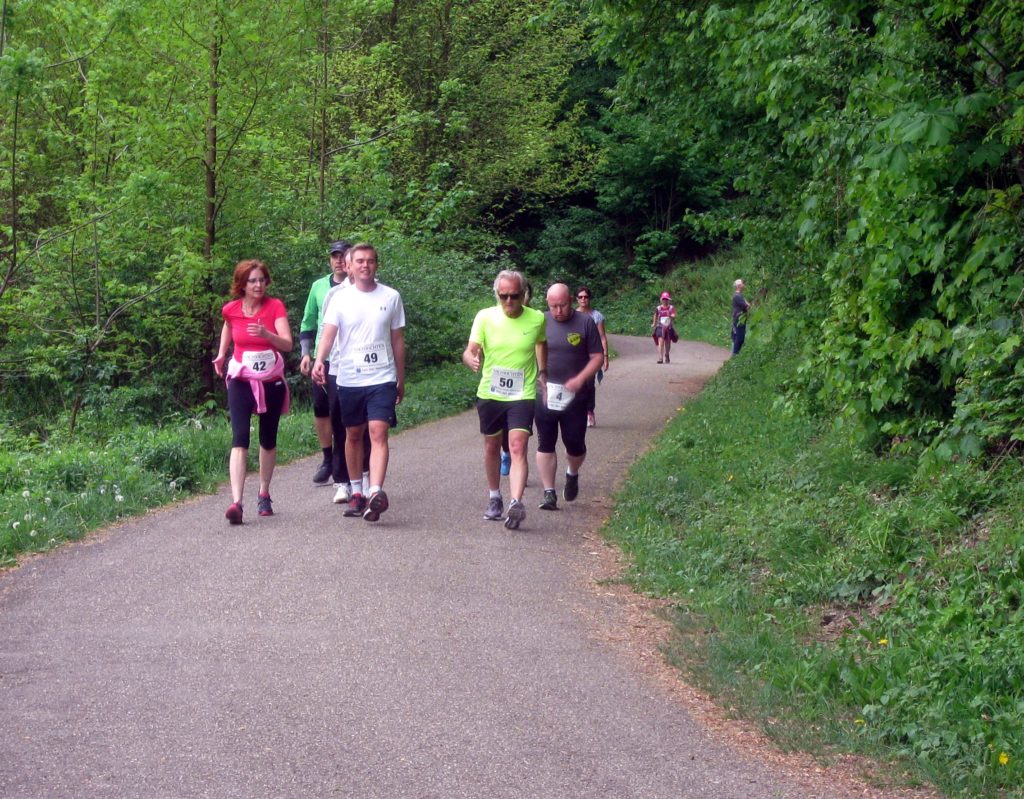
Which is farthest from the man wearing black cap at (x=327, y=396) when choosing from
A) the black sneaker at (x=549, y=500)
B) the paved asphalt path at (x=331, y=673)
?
the black sneaker at (x=549, y=500)

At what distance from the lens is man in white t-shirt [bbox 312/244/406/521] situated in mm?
8688

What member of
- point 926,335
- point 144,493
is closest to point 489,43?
point 144,493

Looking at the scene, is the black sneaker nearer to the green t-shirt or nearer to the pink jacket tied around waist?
the green t-shirt

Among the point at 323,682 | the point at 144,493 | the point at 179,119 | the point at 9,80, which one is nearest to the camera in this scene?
the point at 323,682

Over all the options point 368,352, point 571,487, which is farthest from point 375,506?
point 571,487

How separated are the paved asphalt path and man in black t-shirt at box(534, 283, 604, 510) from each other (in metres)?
1.01

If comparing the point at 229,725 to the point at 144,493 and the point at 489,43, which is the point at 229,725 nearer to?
the point at 144,493

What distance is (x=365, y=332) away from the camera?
873cm

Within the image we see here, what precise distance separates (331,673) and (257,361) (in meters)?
3.90

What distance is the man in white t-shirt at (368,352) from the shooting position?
342 inches

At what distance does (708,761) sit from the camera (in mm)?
4461

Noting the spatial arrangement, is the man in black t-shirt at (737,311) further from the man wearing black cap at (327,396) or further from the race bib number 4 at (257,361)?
the race bib number 4 at (257,361)

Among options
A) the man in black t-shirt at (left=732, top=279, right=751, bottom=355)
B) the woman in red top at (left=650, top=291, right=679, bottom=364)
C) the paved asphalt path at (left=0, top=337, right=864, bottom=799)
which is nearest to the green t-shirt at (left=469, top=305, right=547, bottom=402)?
the paved asphalt path at (left=0, top=337, right=864, bottom=799)

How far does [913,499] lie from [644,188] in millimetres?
44837
